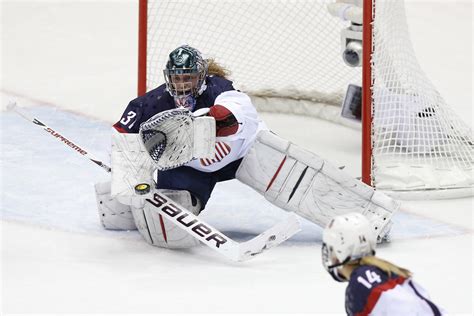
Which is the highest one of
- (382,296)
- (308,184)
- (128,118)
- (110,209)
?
(382,296)

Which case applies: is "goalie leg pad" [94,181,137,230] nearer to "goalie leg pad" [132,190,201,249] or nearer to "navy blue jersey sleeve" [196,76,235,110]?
"goalie leg pad" [132,190,201,249]

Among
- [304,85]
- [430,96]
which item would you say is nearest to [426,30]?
[304,85]

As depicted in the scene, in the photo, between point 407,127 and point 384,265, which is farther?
point 407,127

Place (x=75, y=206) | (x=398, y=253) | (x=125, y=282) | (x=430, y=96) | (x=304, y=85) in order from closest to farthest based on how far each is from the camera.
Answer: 1. (x=125, y=282)
2. (x=398, y=253)
3. (x=75, y=206)
4. (x=430, y=96)
5. (x=304, y=85)

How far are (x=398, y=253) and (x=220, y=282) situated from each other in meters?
0.69

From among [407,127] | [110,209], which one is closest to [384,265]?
[110,209]

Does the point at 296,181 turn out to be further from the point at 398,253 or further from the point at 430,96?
the point at 430,96

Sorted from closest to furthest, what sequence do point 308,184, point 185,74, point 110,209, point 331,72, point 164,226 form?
1. point 185,74
2. point 164,226
3. point 308,184
4. point 110,209
5. point 331,72

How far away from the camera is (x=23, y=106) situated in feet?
21.3

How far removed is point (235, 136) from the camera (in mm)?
4504

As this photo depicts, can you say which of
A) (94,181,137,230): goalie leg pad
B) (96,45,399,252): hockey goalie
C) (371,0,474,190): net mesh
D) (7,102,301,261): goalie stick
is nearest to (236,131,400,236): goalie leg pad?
(96,45,399,252): hockey goalie

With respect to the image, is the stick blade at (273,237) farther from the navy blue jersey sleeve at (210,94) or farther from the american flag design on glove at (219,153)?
the navy blue jersey sleeve at (210,94)

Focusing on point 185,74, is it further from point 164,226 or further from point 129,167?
point 164,226

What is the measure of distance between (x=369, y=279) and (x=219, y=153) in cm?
173
